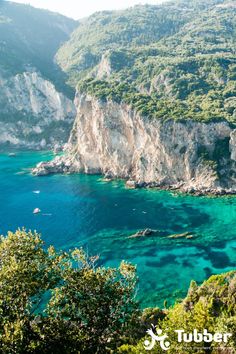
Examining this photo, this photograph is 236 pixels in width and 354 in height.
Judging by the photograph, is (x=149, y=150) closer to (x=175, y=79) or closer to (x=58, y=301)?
(x=175, y=79)

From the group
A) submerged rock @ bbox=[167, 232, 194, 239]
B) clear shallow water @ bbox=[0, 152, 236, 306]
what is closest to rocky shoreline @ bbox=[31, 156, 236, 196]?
clear shallow water @ bbox=[0, 152, 236, 306]

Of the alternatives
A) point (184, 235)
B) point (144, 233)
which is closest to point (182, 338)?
point (184, 235)

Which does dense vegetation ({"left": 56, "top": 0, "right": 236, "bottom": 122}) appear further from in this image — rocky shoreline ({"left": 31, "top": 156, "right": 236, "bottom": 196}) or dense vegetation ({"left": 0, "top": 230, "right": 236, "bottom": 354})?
dense vegetation ({"left": 0, "top": 230, "right": 236, "bottom": 354})

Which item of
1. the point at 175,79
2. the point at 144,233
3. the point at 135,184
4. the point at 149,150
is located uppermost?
the point at 175,79

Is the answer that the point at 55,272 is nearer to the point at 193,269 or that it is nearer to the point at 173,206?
the point at 193,269

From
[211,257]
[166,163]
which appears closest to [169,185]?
[166,163]

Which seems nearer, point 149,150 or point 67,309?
point 67,309

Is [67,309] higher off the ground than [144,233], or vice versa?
[67,309]
